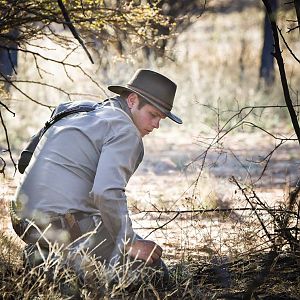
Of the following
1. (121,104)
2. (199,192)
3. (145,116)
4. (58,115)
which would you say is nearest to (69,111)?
(58,115)

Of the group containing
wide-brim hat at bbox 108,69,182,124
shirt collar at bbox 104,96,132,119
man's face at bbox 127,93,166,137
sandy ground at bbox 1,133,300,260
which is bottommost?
sandy ground at bbox 1,133,300,260

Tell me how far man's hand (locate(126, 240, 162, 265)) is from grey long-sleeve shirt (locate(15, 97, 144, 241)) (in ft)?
0.26

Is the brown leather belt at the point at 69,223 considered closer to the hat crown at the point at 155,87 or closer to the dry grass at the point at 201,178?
the dry grass at the point at 201,178

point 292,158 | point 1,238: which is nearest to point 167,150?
point 292,158

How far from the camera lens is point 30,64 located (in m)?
17.4

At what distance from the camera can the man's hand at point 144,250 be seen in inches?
182

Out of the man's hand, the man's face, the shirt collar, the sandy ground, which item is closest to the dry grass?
the sandy ground

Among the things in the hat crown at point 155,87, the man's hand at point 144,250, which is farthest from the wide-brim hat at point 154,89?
the man's hand at point 144,250

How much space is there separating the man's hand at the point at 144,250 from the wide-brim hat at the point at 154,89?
77 cm

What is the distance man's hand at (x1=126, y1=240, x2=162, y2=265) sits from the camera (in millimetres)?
4629

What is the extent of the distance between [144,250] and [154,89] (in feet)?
3.16

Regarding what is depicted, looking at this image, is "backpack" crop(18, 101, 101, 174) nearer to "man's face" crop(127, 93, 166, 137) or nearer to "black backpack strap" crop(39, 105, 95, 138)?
"black backpack strap" crop(39, 105, 95, 138)

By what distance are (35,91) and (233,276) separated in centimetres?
1142

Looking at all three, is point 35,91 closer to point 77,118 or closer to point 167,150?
point 167,150
